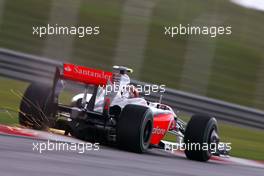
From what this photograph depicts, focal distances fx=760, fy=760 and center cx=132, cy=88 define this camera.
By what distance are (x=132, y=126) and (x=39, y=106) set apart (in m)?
1.47

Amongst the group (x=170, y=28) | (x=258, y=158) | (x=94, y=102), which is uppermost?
(x=170, y=28)

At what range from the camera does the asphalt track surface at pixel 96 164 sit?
7109 millimetres

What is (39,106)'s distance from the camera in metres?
10.6

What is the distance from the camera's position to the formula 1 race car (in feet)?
33.0

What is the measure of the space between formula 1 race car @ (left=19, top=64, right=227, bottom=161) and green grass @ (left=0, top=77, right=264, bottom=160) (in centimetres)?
148

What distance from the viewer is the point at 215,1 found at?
2256 centimetres

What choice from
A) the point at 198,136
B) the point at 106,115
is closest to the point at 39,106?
the point at 106,115

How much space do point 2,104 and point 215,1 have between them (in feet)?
32.3

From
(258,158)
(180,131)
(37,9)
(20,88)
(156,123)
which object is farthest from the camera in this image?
(37,9)

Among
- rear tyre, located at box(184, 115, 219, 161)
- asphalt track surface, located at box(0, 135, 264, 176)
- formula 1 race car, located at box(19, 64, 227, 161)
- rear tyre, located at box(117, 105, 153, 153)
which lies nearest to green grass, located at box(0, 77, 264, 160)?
formula 1 race car, located at box(19, 64, 227, 161)

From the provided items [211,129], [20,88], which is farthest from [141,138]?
[20,88]

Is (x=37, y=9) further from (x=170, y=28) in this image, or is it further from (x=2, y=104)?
(x=2, y=104)

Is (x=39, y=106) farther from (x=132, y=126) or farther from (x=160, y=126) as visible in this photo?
(x=160, y=126)

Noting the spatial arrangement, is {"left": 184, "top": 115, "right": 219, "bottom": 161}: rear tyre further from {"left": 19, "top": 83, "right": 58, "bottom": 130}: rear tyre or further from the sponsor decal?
{"left": 19, "top": 83, "right": 58, "bottom": 130}: rear tyre
